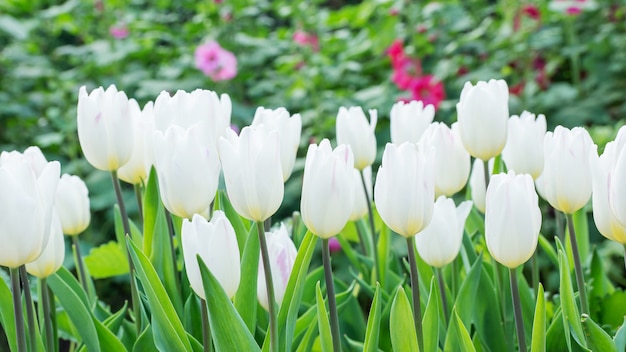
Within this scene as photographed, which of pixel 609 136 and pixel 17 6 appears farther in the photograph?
pixel 17 6

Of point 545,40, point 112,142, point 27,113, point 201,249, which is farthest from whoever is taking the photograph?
point 27,113

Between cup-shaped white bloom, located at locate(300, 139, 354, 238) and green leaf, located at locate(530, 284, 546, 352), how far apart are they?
212 millimetres

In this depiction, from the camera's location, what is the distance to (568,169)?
2.82 ft

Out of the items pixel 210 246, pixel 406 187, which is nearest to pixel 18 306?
pixel 210 246

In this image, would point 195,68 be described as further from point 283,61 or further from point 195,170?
point 195,170

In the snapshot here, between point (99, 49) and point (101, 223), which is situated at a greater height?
point (99, 49)

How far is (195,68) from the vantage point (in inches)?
145

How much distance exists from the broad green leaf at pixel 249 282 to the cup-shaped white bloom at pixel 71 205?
0.33m

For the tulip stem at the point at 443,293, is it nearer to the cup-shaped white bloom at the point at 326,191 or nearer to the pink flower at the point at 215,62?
the cup-shaped white bloom at the point at 326,191

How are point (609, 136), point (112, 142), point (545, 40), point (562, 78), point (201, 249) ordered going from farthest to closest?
point (562, 78) → point (545, 40) → point (609, 136) → point (112, 142) → point (201, 249)

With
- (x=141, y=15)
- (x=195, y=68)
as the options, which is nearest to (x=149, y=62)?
(x=141, y=15)

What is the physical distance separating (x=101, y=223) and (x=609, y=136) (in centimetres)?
204

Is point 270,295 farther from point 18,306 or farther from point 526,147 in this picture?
point 526,147

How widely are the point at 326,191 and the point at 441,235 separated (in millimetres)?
190
